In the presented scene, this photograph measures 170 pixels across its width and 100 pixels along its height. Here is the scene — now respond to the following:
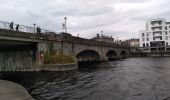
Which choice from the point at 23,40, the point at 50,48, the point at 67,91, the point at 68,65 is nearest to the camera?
the point at 67,91

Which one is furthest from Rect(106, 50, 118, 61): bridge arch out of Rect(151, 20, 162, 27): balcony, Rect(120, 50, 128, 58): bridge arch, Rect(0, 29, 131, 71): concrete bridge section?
Rect(151, 20, 162, 27): balcony

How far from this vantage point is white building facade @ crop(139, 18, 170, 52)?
487 ft

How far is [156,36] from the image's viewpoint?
151 metres

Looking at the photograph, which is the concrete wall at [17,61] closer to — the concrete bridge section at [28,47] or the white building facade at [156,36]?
the concrete bridge section at [28,47]

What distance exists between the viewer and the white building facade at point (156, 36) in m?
148

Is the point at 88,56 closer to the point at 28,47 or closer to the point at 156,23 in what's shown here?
the point at 28,47

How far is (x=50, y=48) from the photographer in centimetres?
5103

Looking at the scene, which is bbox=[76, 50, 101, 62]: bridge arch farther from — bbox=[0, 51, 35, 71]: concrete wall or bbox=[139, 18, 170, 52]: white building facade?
bbox=[139, 18, 170, 52]: white building facade

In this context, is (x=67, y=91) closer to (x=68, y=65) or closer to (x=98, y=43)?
(x=68, y=65)

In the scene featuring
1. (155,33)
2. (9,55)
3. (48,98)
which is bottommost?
(48,98)

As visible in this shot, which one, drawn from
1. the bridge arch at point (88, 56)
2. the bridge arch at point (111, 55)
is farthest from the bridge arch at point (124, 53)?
the bridge arch at point (88, 56)

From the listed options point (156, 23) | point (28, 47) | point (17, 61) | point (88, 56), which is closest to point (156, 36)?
point (156, 23)

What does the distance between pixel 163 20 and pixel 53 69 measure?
4823 inches

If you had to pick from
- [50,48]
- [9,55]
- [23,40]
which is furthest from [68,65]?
[9,55]
